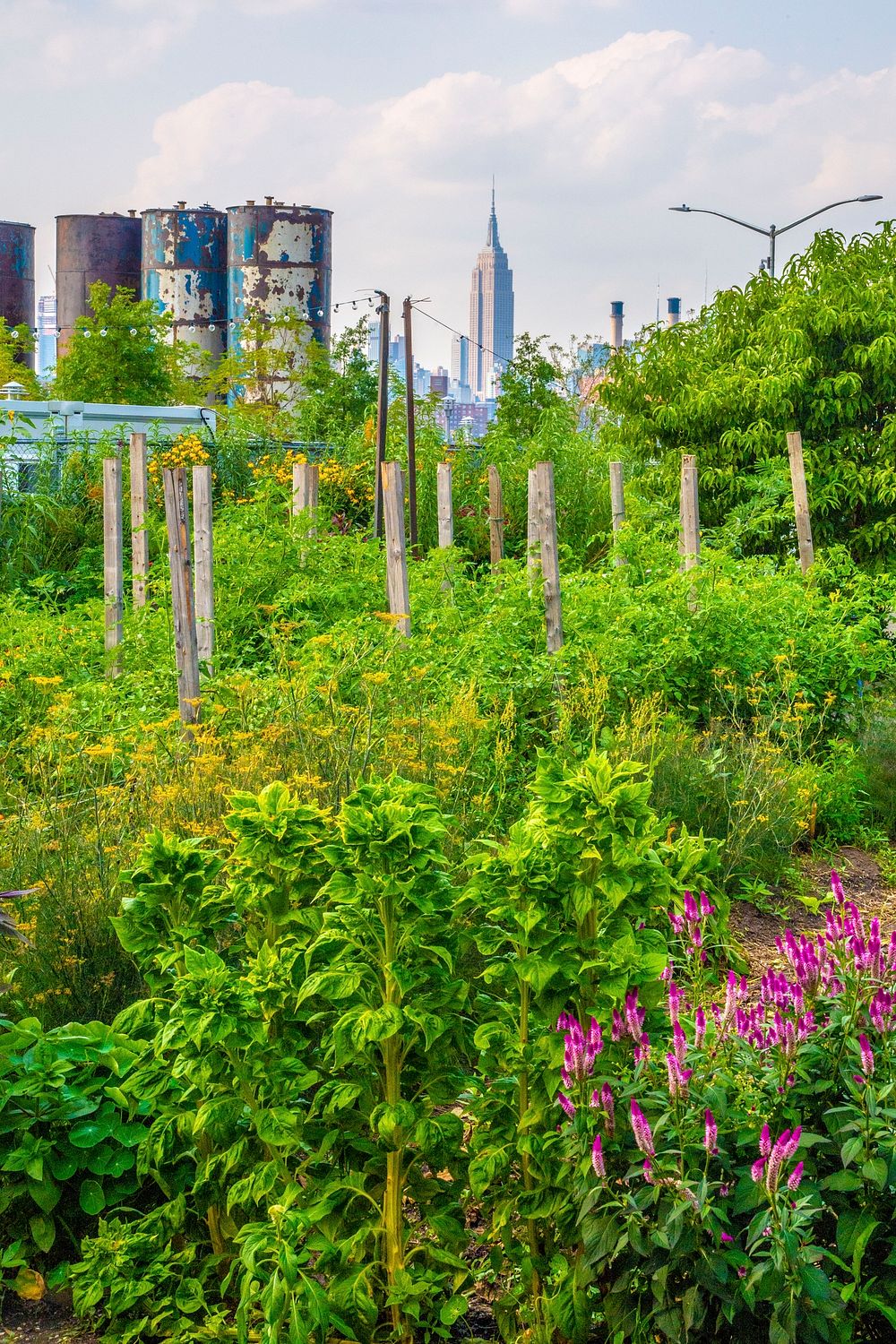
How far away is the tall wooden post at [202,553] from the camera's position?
961cm

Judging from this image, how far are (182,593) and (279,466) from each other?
10.0 metres

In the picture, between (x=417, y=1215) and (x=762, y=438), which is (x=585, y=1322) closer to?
(x=417, y=1215)

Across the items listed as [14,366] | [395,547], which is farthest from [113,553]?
[14,366]

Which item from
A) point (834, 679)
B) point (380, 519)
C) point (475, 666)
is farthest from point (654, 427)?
point (475, 666)

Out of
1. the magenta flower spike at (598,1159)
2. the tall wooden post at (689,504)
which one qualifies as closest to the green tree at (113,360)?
the tall wooden post at (689,504)

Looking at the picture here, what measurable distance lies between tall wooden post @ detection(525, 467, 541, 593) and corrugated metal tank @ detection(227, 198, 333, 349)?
1000 inches

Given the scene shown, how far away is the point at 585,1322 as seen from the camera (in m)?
2.73

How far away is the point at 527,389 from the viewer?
24.2 metres

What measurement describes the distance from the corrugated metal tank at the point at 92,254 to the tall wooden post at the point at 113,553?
28.7 m

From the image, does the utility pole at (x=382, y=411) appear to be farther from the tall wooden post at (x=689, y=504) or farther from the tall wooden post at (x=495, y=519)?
the tall wooden post at (x=689, y=504)

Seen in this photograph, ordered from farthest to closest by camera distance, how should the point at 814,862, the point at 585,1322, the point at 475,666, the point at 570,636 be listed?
the point at 570,636 < the point at 475,666 < the point at 814,862 < the point at 585,1322

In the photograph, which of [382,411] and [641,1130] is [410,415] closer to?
[382,411]

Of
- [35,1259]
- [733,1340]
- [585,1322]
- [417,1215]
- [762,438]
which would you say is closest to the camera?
[733,1340]

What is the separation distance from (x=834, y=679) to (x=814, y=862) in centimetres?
191
